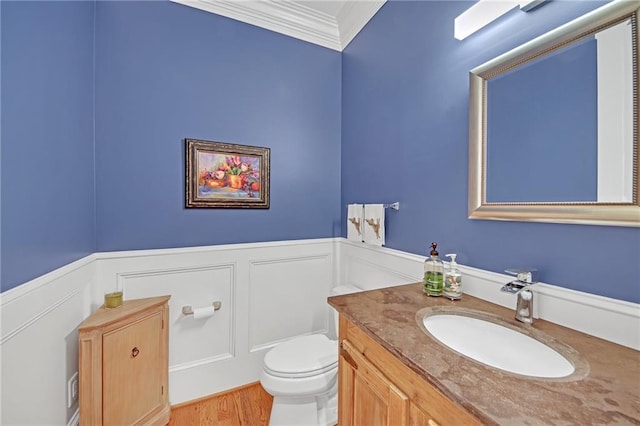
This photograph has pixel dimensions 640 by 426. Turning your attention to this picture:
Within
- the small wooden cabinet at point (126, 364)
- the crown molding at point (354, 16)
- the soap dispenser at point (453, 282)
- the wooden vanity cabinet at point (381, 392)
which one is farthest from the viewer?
the crown molding at point (354, 16)

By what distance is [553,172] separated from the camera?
89cm

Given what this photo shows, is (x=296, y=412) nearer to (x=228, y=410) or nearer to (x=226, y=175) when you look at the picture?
(x=228, y=410)

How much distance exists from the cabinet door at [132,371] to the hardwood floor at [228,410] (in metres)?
0.21

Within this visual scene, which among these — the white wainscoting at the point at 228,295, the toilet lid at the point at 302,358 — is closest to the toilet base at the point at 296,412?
the toilet lid at the point at 302,358

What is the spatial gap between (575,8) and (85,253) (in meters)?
2.35

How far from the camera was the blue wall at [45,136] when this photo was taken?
856 millimetres

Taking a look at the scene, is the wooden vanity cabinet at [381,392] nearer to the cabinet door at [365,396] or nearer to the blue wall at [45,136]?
the cabinet door at [365,396]

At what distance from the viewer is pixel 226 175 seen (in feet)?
6.09

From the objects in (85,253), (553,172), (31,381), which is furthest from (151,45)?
(553,172)

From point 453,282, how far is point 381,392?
1.76 ft

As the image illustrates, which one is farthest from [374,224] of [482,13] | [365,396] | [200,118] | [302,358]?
[200,118]

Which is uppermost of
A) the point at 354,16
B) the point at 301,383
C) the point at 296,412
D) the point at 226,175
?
the point at 354,16

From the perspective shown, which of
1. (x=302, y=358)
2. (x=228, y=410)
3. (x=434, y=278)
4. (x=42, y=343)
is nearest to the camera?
(x=42, y=343)

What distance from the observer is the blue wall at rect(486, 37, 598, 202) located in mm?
801
